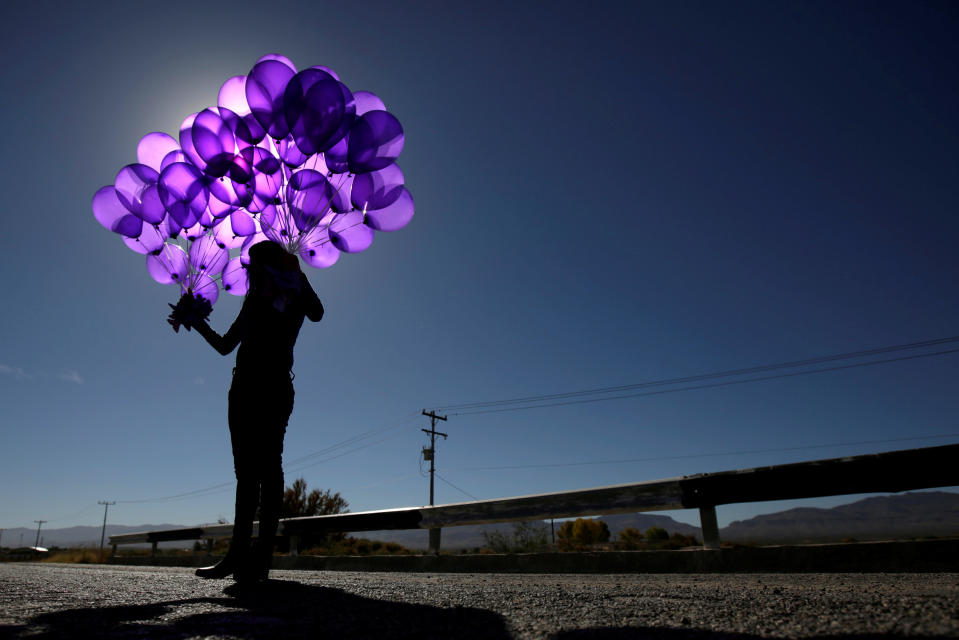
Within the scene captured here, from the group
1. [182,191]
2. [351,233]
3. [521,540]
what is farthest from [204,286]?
[521,540]


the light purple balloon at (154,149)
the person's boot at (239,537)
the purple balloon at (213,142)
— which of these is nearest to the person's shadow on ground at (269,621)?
the person's boot at (239,537)

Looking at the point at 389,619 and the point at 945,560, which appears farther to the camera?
the point at 945,560

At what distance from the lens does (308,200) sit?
13.4 feet

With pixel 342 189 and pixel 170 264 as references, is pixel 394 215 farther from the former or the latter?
pixel 170 264

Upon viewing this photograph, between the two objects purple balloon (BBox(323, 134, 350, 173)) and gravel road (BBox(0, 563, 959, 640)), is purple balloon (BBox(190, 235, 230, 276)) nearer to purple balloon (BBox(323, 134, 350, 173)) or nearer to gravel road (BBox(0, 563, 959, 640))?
purple balloon (BBox(323, 134, 350, 173))

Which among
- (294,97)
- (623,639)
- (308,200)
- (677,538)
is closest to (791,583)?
(623,639)

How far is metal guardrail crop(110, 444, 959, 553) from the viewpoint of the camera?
2.69 m

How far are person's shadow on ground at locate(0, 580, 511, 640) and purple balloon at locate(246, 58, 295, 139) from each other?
3.21 meters

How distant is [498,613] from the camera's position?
1.66 meters

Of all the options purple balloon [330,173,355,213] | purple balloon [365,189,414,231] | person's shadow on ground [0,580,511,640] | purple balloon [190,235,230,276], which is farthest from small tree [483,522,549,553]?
person's shadow on ground [0,580,511,640]

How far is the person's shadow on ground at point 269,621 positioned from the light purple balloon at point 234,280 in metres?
3.33

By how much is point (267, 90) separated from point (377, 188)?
42.4 inches

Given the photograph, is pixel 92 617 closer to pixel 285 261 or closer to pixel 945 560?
pixel 285 261

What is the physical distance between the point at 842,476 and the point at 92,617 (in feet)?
11.4
